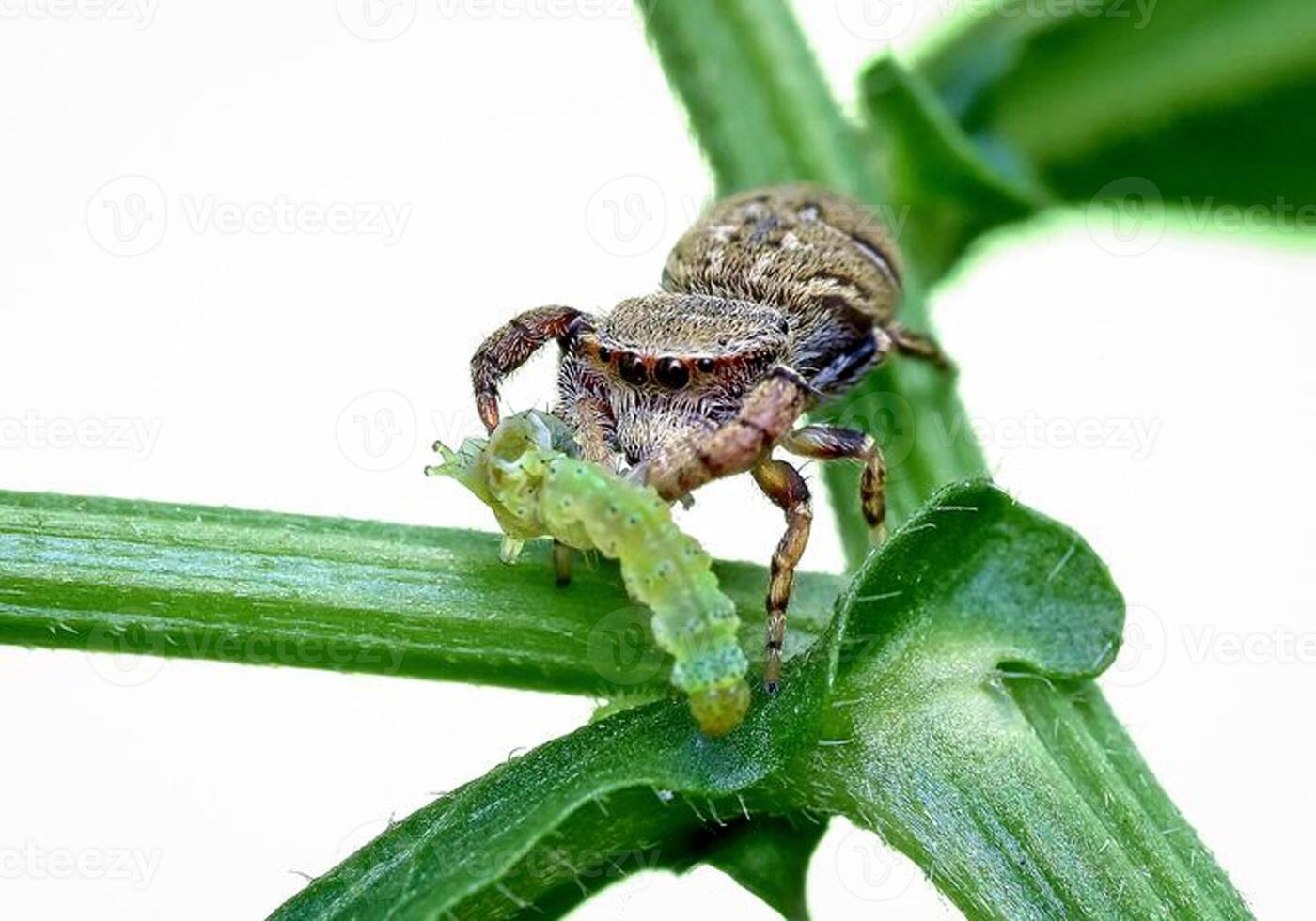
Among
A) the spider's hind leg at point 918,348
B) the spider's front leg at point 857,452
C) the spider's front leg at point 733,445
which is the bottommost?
the spider's front leg at point 733,445

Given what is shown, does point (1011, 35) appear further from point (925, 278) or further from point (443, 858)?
point (443, 858)

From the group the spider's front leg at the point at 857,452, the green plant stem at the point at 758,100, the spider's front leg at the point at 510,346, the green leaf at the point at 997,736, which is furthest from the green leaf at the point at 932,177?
the green leaf at the point at 997,736

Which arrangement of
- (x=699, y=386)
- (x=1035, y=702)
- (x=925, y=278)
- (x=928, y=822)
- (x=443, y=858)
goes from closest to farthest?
(x=443, y=858) → (x=928, y=822) → (x=1035, y=702) → (x=699, y=386) → (x=925, y=278)

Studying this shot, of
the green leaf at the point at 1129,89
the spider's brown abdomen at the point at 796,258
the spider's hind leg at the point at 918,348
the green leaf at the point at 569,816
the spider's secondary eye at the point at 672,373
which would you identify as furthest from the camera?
the green leaf at the point at 1129,89

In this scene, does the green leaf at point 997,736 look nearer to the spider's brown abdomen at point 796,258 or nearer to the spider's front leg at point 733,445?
the spider's front leg at point 733,445

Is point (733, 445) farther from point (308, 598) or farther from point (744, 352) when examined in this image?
point (308, 598)

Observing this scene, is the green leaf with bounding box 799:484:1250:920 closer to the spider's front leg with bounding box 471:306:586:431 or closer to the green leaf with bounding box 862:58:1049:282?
the spider's front leg with bounding box 471:306:586:431

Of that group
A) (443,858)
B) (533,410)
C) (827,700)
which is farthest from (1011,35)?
(443,858)
